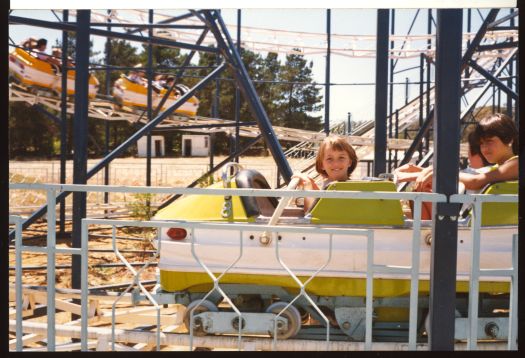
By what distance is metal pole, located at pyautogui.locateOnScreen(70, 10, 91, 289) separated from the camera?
3719 mm

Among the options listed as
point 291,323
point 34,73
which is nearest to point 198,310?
point 291,323

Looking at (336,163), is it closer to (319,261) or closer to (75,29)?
(319,261)

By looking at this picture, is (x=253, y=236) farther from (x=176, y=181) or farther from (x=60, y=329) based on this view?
(x=176, y=181)

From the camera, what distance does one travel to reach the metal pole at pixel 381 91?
4422 mm

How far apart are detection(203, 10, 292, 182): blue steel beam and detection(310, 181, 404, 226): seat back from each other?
1.72 metres

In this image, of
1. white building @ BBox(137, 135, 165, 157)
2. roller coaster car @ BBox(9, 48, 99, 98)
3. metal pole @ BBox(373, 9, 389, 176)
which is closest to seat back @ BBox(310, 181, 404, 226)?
metal pole @ BBox(373, 9, 389, 176)

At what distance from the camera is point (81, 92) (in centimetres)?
374

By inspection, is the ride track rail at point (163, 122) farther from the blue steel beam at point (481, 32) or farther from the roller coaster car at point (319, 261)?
the roller coaster car at point (319, 261)

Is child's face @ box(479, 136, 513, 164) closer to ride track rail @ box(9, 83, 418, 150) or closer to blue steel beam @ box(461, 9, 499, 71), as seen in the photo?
blue steel beam @ box(461, 9, 499, 71)

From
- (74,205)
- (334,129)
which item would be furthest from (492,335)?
(334,129)

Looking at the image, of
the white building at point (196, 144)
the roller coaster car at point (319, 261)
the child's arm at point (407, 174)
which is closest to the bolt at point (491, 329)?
the roller coaster car at point (319, 261)

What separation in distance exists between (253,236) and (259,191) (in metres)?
0.49

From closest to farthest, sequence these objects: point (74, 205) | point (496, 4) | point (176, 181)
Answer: point (496, 4) < point (74, 205) < point (176, 181)

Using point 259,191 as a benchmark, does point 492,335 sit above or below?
below
